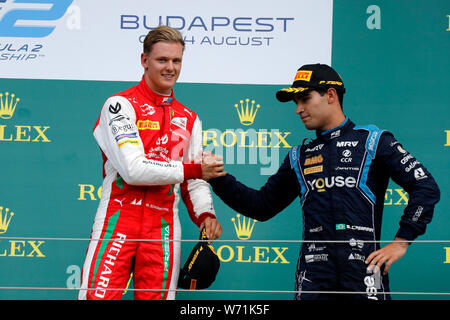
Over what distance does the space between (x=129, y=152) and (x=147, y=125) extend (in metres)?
0.16

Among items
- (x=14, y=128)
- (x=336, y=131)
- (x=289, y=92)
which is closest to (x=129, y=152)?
(x=289, y=92)

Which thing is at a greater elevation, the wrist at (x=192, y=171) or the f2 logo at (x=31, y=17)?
the f2 logo at (x=31, y=17)

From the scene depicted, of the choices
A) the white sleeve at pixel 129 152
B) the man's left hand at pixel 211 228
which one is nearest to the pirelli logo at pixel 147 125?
the white sleeve at pixel 129 152

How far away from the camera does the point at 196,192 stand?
2168 mm

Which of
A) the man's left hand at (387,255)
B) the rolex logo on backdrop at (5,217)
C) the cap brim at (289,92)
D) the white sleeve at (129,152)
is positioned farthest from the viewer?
the rolex logo on backdrop at (5,217)

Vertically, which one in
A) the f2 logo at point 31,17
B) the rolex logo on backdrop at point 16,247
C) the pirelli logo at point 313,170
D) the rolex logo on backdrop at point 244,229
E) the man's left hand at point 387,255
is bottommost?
the man's left hand at point 387,255

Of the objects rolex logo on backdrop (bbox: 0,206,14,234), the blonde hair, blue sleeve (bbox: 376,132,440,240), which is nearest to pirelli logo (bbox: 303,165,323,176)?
blue sleeve (bbox: 376,132,440,240)

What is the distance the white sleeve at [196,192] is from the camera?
2.13 metres

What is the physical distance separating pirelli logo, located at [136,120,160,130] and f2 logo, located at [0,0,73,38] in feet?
3.41

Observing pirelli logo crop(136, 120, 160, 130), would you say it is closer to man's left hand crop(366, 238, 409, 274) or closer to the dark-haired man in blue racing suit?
the dark-haired man in blue racing suit

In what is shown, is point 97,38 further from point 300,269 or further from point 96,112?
point 300,269

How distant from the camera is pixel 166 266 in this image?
2020 millimetres

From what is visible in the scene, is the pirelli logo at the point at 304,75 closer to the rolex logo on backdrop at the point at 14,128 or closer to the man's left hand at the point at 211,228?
the man's left hand at the point at 211,228
